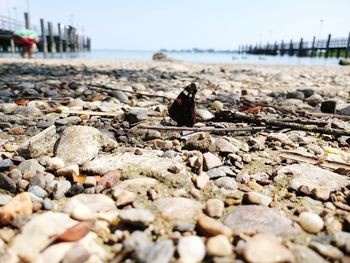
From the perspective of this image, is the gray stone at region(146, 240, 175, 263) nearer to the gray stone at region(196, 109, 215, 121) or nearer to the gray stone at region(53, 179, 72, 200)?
the gray stone at region(53, 179, 72, 200)

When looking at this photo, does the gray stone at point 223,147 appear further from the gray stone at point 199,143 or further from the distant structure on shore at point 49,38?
the distant structure on shore at point 49,38

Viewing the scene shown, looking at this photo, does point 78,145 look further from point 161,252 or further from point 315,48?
point 315,48

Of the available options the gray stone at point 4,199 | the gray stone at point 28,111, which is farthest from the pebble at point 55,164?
the gray stone at point 28,111

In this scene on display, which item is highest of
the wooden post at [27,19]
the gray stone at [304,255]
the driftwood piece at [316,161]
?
the wooden post at [27,19]

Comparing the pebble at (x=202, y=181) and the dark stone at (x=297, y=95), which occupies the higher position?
the dark stone at (x=297, y=95)

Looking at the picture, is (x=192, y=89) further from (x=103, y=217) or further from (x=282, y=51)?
(x=282, y=51)

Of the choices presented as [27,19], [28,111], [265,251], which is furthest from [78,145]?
[27,19]
